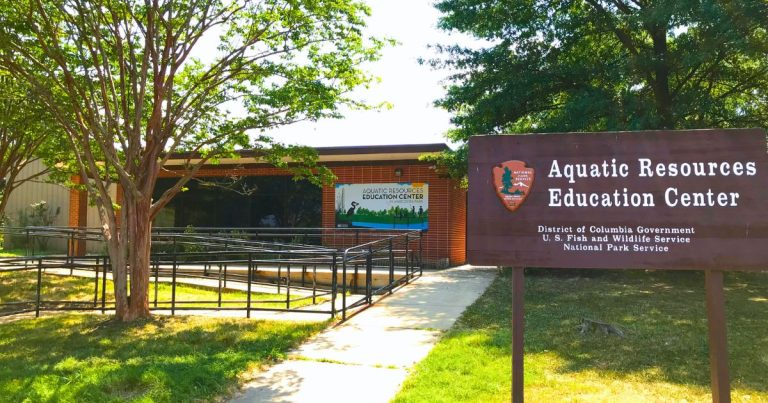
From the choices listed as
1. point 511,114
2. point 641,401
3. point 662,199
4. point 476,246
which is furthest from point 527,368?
point 511,114

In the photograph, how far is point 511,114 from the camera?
13.2 meters

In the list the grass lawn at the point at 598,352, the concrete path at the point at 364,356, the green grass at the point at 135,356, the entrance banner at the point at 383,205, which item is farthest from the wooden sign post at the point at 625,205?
the entrance banner at the point at 383,205

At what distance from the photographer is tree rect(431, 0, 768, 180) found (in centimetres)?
1093

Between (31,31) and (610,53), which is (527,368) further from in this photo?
(610,53)

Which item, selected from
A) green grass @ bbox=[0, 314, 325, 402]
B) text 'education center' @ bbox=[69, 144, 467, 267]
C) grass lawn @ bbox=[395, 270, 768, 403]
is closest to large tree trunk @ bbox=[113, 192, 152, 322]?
green grass @ bbox=[0, 314, 325, 402]

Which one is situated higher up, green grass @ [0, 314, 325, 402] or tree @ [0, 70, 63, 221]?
tree @ [0, 70, 63, 221]

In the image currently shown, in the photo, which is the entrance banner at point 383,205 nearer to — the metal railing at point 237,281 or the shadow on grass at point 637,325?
the metal railing at point 237,281

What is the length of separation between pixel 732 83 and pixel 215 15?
1278 cm

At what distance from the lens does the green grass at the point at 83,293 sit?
32.8ft

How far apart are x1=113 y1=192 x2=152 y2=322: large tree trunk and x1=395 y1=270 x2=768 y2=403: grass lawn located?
4.62 m

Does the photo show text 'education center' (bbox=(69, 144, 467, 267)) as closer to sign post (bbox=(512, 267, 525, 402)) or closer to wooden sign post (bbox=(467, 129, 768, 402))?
wooden sign post (bbox=(467, 129, 768, 402))

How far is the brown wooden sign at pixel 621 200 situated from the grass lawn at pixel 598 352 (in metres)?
1.41

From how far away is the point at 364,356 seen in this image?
5.89 m

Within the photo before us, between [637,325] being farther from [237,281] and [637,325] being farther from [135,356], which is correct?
[237,281]
